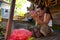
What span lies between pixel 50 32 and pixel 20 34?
2.92 metres

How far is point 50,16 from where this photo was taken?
12.7 feet

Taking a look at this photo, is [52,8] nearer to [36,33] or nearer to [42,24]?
[42,24]

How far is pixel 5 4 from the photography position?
10.5m

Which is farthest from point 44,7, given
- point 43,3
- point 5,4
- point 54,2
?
point 5,4

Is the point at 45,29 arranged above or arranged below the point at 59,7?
below

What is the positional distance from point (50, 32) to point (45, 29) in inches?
4.9

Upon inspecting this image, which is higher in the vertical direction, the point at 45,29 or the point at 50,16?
the point at 50,16

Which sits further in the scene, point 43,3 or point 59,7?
point 43,3

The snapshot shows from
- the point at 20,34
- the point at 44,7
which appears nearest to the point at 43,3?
the point at 44,7

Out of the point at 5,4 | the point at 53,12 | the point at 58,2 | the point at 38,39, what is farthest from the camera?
the point at 5,4

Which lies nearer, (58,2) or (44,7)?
(58,2)

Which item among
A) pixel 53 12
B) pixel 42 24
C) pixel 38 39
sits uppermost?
pixel 53 12

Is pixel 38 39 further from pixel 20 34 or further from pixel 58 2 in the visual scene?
pixel 20 34

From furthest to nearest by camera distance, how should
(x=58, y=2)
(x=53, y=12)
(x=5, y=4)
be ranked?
(x=5, y=4) < (x=53, y=12) < (x=58, y=2)
